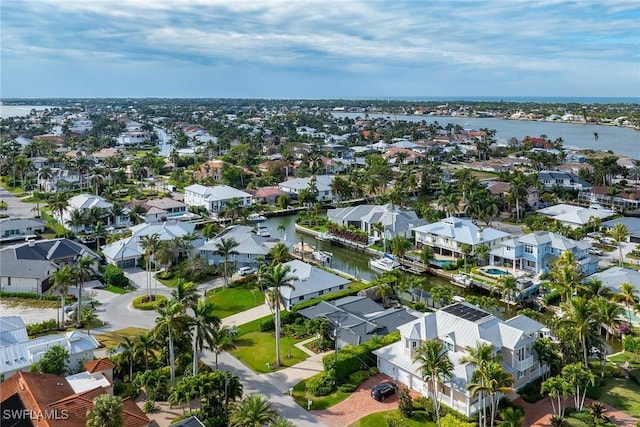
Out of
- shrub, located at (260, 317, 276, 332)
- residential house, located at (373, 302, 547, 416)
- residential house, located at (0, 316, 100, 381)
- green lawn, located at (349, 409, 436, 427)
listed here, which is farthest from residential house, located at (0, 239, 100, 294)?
green lawn, located at (349, 409, 436, 427)

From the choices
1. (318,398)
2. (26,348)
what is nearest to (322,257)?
(318,398)

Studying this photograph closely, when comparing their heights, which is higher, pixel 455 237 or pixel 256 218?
pixel 455 237

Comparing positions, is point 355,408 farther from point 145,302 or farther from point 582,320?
point 145,302


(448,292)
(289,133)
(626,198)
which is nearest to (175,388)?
(448,292)

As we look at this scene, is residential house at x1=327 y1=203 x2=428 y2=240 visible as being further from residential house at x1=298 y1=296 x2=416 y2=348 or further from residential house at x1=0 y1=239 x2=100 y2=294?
residential house at x1=0 y1=239 x2=100 y2=294

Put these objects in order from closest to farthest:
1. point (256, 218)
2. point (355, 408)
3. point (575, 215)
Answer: point (355, 408)
point (575, 215)
point (256, 218)

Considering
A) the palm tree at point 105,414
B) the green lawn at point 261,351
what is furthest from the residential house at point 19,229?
the palm tree at point 105,414
